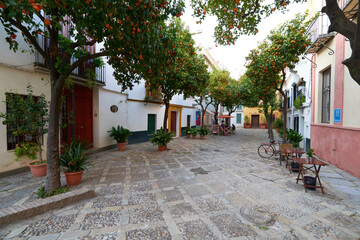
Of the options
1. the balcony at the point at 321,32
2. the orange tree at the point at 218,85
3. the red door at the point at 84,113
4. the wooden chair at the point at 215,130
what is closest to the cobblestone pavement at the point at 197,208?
the red door at the point at 84,113

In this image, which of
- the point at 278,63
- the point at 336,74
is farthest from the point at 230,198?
the point at 336,74

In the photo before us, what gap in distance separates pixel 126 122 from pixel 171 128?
16.7 ft

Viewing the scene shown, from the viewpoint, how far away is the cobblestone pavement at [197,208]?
2.38m

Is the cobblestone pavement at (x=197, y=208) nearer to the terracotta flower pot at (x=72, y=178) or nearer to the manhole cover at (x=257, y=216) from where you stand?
the manhole cover at (x=257, y=216)

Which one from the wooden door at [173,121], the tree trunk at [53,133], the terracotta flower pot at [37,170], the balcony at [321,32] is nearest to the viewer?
the tree trunk at [53,133]

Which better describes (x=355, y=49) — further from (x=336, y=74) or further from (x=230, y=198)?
(x=336, y=74)

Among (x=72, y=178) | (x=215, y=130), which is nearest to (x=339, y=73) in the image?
(x=72, y=178)

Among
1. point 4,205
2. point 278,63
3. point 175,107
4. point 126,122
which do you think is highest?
point 278,63

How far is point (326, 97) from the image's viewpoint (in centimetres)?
693

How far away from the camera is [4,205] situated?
3.09 metres

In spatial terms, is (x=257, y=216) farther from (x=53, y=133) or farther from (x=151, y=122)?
(x=151, y=122)

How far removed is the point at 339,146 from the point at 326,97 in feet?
A: 8.38

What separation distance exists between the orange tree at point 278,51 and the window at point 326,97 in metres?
2.02

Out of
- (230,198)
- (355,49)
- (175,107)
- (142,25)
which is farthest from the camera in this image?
(175,107)
